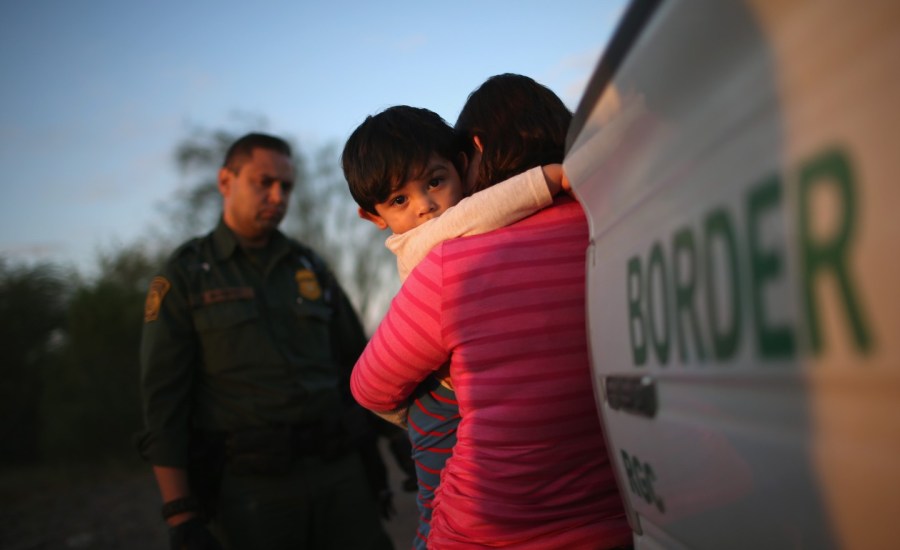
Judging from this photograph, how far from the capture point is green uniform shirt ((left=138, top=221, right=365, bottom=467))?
122 inches

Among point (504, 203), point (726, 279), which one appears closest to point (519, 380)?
point (504, 203)

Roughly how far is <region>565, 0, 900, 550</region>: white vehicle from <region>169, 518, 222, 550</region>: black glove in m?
2.26

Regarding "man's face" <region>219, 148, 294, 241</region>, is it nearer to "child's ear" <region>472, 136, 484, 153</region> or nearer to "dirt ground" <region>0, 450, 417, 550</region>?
"child's ear" <region>472, 136, 484, 153</region>

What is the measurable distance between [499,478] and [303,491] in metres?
1.98

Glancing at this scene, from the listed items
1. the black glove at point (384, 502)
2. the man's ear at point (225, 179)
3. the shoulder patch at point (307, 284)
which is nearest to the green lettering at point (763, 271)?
the shoulder patch at point (307, 284)

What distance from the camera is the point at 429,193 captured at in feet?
6.09

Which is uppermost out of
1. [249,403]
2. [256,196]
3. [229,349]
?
[256,196]

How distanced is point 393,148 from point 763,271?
122 centimetres

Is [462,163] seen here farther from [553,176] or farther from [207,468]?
[207,468]

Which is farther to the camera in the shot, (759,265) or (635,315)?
(635,315)

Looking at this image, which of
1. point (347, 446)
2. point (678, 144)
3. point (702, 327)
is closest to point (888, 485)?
point (702, 327)

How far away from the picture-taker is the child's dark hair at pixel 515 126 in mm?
1675

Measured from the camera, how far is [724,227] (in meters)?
0.83

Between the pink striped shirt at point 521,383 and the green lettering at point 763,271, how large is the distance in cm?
69
